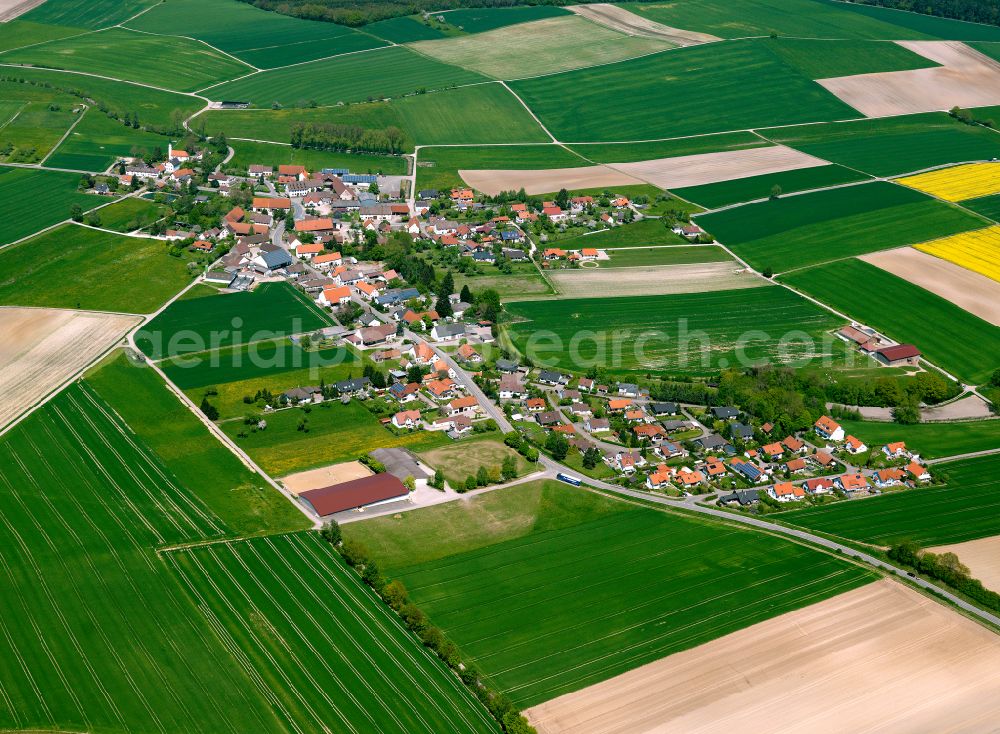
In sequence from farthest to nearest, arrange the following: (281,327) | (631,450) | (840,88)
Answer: (840,88) → (281,327) → (631,450)

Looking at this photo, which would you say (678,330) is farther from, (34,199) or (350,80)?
(350,80)

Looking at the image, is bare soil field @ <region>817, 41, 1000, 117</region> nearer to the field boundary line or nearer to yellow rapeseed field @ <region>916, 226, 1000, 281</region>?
yellow rapeseed field @ <region>916, 226, 1000, 281</region>

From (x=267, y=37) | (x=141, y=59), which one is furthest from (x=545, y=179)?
(x=141, y=59)

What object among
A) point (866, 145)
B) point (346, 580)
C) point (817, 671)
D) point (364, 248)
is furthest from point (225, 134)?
point (817, 671)

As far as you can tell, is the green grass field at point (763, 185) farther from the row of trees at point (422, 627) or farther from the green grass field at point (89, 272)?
the row of trees at point (422, 627)

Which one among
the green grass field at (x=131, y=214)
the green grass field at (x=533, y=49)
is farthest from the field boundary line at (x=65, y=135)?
the green grass field at (x=533, y=49)

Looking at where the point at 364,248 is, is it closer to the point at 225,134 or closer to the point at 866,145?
the point at 225,134

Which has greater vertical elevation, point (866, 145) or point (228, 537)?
point (866, 145)
